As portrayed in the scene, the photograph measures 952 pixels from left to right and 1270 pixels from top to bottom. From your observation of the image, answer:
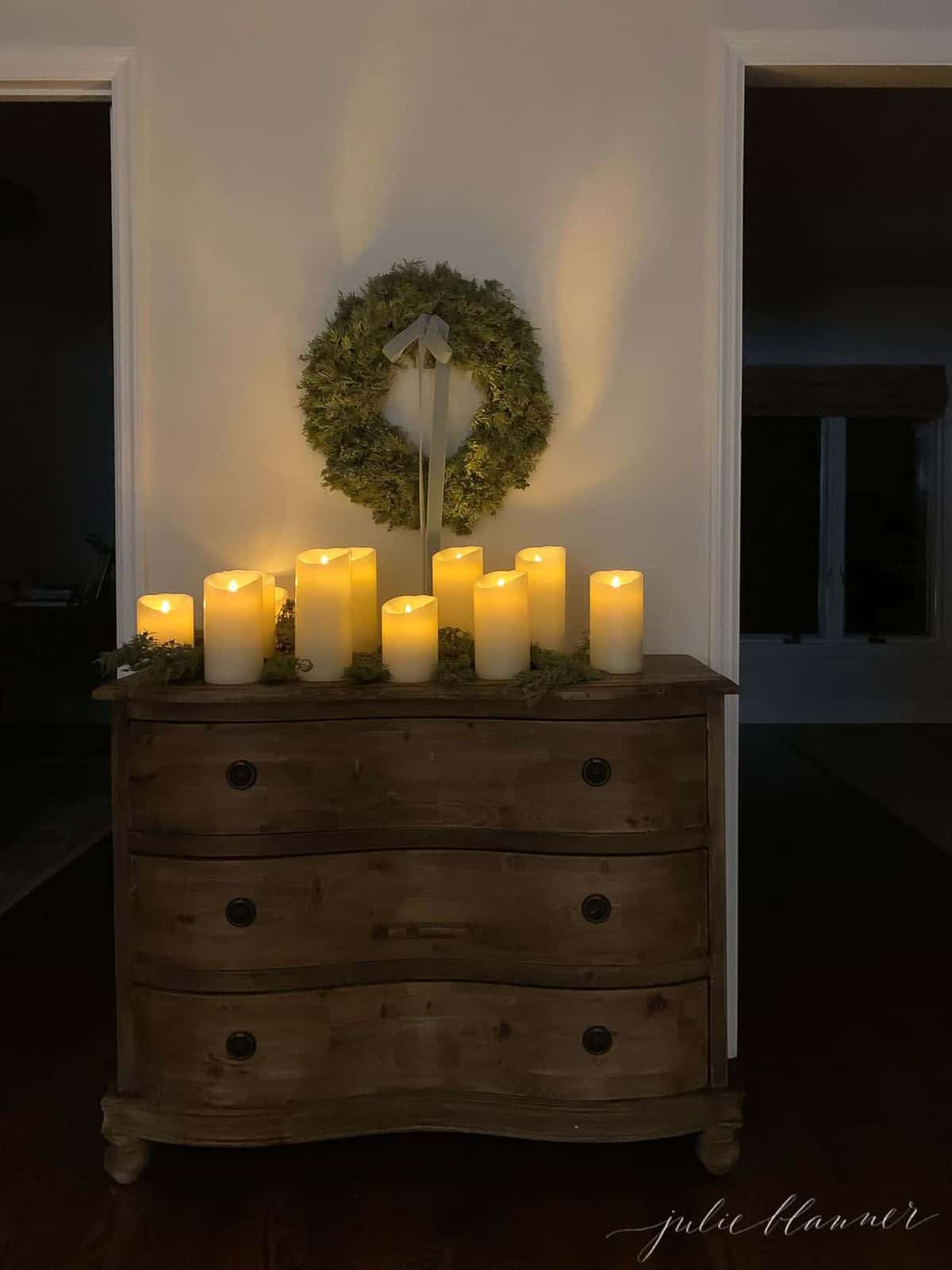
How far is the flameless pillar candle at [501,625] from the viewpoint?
1839 millimetres

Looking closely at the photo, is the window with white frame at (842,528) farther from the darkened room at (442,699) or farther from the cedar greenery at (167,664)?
the cedar greenery at (167,664)

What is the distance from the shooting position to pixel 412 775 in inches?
71.8

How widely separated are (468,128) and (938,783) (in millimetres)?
3889

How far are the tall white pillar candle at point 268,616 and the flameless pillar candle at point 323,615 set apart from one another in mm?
134

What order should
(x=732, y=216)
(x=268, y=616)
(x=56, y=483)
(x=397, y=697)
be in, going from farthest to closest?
(x=56, y=483) < (x=732, y=216) < (x=268, y=616) < (x=397, y=697)

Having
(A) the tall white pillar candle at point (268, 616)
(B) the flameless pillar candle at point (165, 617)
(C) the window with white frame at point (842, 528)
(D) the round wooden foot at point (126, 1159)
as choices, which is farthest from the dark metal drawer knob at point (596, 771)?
(C) the window with white frame at point (842, 528)

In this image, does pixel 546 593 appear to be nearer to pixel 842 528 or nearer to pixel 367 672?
pixel 367 672

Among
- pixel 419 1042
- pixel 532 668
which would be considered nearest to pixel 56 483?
pixel 532 668

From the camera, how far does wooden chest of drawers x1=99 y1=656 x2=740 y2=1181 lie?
1803 mm

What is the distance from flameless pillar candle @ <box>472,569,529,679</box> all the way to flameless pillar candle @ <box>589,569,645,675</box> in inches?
5.3

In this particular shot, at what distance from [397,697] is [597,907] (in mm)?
473

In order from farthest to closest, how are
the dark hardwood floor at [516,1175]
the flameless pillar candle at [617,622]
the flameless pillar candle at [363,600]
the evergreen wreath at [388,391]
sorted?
1. the evergreen wreath at [388,391]
2. the flameless pillar candle at [363,600]
3. the flameless pillar candle at [617,622]
4. the dark hardwood floor at [516,1175]

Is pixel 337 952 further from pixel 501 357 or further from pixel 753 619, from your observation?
pixel 753 619

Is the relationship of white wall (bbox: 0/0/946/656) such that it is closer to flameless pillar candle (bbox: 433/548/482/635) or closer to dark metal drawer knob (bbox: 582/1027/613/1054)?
flameless pillar candle (bbox: 433/548/482/635)
